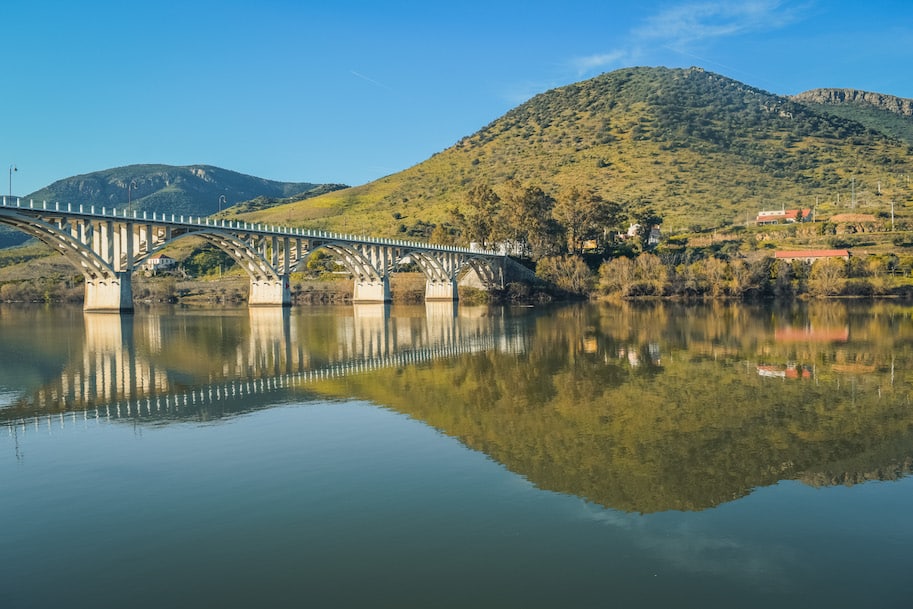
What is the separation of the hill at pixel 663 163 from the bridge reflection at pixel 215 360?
78.7m

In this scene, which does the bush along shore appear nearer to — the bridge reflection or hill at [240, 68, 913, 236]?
hill at [240, 68, 913, 236]

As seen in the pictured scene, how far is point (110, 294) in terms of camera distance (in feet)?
202

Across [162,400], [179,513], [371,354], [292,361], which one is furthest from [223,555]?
[371,354]

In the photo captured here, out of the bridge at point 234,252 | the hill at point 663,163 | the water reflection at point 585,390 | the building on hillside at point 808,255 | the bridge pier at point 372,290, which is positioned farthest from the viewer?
the hill at point 663,163

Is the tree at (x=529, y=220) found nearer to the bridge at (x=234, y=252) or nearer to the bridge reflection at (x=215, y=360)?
the bridge at (x=234, y=252)

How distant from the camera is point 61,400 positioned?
20.5m

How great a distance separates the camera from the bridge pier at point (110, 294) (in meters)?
61.2

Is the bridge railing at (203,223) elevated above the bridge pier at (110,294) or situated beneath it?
elevated above

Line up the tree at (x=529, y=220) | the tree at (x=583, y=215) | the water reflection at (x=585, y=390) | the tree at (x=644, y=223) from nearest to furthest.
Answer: the water reflection at (x=585, y=390) < the tree at (x=529, y=220) < the tree at (x=583, y=215) < the tree at (x=644, y=223)

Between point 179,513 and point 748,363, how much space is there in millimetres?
22099

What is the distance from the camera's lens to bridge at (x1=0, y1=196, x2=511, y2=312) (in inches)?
2240

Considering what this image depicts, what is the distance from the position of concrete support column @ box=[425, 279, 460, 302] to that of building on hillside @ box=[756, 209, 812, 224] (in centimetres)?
4955

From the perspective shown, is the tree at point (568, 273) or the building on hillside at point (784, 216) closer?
the tree at point (568, 273)

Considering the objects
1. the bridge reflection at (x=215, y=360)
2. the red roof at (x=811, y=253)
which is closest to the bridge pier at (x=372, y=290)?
the bridge reflection at (x=215, y=360)
